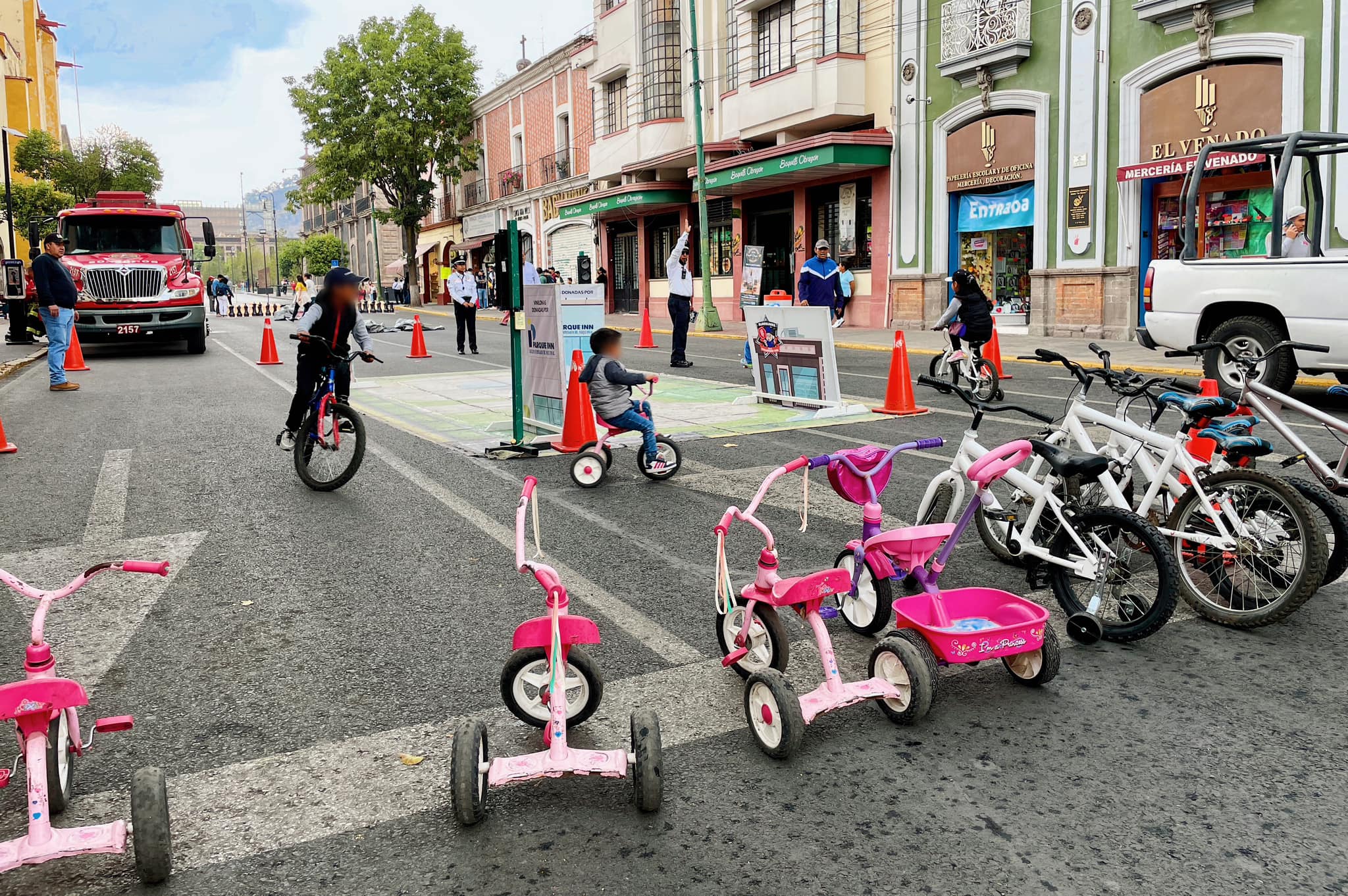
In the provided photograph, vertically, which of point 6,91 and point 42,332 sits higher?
point 6,91

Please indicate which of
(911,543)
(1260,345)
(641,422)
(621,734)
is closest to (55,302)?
(641,422)

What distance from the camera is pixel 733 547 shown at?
232 inches

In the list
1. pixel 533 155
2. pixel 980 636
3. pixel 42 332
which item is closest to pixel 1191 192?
pixel 980 636

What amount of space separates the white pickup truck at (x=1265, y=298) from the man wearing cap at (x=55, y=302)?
1334 centimetres

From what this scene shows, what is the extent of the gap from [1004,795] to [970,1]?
22460mm

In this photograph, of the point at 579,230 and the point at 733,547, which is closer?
the point at 733,547

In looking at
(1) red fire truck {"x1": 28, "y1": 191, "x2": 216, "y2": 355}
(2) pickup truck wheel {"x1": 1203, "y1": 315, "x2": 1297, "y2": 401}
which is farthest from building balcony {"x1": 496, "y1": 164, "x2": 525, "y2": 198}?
(2) pickup truck wheel {"x1": 1203, "y1": 315, "x2": 1297, "y2": 401}

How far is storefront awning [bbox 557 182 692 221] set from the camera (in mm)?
33781

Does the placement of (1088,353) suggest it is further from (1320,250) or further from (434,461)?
(434,461)

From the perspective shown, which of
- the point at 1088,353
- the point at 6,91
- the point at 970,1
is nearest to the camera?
the point at 1088,353

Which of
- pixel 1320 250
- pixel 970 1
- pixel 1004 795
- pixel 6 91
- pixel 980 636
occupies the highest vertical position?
pixel 6 91

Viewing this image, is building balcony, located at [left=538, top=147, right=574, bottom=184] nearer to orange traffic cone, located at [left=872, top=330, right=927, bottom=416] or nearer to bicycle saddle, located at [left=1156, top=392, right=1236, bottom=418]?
orange traffic cone, located at [left=872, top=330, right=927, bottom=416]

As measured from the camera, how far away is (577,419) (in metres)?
8.77

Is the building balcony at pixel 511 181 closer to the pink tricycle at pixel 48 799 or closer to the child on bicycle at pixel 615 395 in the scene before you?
the child on bicycle at pixel 615 395
